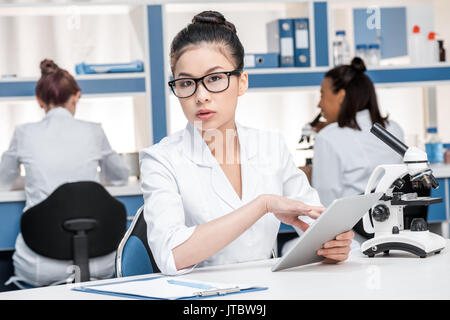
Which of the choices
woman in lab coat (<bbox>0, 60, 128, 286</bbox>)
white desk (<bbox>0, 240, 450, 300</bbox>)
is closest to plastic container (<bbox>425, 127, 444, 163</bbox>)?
woman in lab coat (<bbox>0, 60, 128, 286</bbox>)

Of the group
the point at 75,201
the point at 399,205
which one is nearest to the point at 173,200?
the point at 399,205

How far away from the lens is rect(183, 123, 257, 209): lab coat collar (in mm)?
1656

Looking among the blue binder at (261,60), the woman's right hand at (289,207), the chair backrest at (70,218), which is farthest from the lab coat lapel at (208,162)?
the blue binder at (261,60)

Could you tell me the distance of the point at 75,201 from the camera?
287 cm

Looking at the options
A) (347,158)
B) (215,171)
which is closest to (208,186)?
(215,171)

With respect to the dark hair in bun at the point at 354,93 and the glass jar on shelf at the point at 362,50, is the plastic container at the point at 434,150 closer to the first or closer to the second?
the glass jar on shelf at the point at 362,50

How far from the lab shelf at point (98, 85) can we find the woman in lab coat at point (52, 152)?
31 cm

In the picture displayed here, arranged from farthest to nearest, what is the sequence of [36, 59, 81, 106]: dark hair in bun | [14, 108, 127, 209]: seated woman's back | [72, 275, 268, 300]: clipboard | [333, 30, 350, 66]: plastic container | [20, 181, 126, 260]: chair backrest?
[333, 30, 350, 66]: plastic container → [36, 59, 81, 106]: dark hair in bun → [14, 108, 127, 209]: seated woman's back → [20, 181, 126, 260]: chair backrest → [72, 275, 268, 300]: clipboard

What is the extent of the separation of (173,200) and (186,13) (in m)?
2.97

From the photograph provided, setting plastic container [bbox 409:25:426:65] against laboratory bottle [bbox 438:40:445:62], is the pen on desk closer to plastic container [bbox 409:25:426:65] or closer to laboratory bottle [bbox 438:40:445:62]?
plastic container [bbox 409:25:426:65]

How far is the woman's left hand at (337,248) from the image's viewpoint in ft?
4.80

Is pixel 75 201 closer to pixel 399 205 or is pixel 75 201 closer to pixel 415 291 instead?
pixel 399 205

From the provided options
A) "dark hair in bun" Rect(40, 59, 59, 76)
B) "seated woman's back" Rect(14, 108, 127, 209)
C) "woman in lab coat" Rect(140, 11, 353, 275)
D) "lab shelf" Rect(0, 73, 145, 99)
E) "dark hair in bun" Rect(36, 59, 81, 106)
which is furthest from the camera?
"lab shelf" Rect(0, 73, 145, 99)

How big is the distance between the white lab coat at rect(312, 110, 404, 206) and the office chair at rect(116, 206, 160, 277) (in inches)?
68.5
